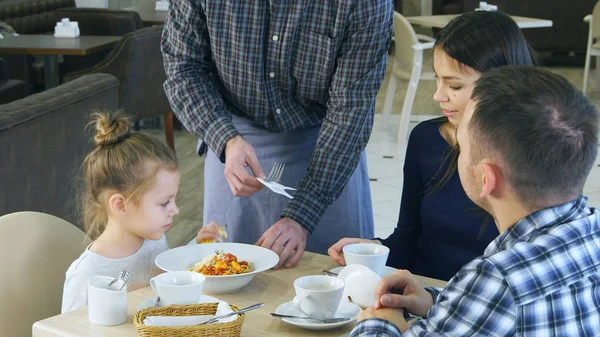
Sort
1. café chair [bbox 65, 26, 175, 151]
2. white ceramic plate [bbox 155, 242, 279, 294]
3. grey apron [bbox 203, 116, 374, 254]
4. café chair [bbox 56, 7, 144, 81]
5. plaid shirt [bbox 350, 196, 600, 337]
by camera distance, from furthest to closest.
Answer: café chair [bbox 56, 7, 144, 81], café chair [bbox 65, 26, 175, 151], grey apron [bbox 203, 116, 374, 254], white ceramic plate [bbox 155, 242, 279, 294], plaid shirt [bbox 350, 196, 600, 337]

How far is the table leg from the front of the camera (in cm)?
654

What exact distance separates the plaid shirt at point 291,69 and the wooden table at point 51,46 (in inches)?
152

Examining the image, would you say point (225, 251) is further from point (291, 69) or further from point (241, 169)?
point (291, 69)

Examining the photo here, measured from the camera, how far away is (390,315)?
5.01 ft

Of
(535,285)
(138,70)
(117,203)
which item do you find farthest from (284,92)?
(138,70)

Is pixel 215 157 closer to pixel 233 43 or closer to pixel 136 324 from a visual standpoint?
pixel 233 43

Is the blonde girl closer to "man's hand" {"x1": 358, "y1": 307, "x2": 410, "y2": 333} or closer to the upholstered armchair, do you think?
"man's hand" {"x1": 358, "y1": 307, "x2": 410, "y2": 333}

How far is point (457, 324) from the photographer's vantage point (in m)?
1.29

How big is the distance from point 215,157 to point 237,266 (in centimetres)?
61

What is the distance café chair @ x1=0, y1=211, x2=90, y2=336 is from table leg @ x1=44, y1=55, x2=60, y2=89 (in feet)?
15.1

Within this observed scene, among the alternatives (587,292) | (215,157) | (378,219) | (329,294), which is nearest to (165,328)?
(329,294)

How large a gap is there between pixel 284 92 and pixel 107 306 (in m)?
0.92

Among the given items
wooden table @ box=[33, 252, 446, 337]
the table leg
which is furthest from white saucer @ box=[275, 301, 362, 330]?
the table leg

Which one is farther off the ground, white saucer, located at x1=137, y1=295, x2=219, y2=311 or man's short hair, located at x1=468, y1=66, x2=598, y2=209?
man's short hair, located at x1=468, y1=66, x2=598, y2=209
